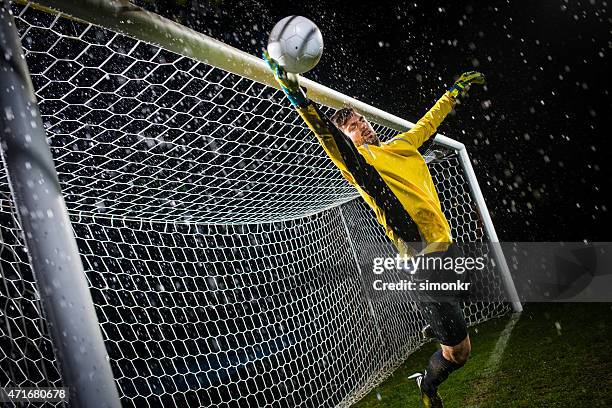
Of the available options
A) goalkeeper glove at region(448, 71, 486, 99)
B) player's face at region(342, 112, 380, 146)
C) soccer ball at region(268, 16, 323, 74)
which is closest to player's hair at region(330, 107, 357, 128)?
player's face at region(342, 112, 380, 146)

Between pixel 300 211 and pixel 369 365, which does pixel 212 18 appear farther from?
pixel 369 365

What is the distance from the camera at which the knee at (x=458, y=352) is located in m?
2.25

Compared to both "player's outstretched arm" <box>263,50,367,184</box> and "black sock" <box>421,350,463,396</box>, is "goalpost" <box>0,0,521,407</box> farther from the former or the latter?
"black sock" <box>421,350,463,396</box>

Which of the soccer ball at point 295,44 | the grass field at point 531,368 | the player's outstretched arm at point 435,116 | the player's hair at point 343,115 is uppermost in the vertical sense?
the soccer ball at point 295,44

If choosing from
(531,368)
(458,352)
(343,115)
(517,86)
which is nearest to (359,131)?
(343,115)

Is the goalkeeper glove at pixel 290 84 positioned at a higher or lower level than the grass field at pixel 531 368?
higher

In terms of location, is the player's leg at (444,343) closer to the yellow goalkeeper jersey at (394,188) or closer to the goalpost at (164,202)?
the yellow goalkeeper jersey at (394,188)

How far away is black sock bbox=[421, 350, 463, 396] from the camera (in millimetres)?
2305

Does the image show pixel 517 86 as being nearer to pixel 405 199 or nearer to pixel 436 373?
pixel 405 199

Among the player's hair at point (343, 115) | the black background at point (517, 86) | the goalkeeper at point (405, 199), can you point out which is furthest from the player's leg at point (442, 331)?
the black background at point (517, 86)

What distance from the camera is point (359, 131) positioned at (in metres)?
2.49

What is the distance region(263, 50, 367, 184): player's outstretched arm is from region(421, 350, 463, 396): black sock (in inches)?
43.1

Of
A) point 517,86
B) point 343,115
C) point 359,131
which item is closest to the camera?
point 359,131

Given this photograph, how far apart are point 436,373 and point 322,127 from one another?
146 cm
